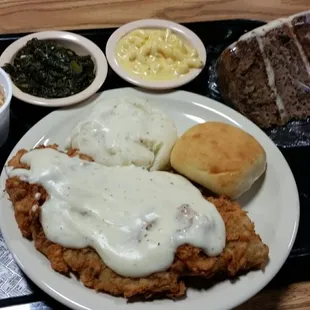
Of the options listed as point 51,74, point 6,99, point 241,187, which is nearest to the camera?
point 241,187

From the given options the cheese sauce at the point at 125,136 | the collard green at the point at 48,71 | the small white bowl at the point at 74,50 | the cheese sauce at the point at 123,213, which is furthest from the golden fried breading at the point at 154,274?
the collard green at the point at 48,71

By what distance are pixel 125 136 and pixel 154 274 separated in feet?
1.77

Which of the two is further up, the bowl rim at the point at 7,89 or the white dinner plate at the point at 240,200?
the bowl rim at the point at 7,89

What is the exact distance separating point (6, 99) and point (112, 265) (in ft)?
2.63

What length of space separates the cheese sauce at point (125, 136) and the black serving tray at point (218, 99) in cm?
30

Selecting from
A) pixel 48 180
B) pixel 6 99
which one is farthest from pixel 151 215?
pixel 6 99

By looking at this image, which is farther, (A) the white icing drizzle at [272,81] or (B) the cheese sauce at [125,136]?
(A) the white icing drizzle at [272,81]

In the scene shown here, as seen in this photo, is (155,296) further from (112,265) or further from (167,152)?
(167,152)

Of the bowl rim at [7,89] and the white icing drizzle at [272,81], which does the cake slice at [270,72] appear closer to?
the white icing drizzle at [272,81]

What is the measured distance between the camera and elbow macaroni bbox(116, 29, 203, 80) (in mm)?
2316

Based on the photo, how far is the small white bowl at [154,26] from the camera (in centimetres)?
225

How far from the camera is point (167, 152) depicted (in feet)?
6.46

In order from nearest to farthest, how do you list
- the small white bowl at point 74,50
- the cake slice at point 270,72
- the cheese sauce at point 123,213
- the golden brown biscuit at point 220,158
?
the cheese sauce at point 123,213 → the golden brown biscuit at point 220,158 → the small white bowl at point 74,50 → the cake slice at point 270,72

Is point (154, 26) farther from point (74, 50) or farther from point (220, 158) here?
point (220, 158)
